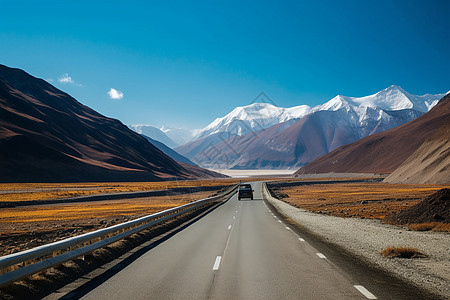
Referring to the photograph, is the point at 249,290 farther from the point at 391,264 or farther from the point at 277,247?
the point at 277,247

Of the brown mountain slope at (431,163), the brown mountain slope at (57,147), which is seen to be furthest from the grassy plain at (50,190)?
the brown mountain slope at (431,163)

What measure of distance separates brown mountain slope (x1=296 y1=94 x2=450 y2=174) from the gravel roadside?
15460 cm

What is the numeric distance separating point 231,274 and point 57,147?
136028 millimetres

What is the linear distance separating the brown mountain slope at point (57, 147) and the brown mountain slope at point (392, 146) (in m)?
91.5

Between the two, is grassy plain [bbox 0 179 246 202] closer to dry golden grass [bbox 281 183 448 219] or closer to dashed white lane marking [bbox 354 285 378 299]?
dry golden grass [bbox 281 183 448 219]

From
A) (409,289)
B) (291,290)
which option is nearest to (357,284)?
(409,289)

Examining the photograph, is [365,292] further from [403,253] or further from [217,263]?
[403,253]

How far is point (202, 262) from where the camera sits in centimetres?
989

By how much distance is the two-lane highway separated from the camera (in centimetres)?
685

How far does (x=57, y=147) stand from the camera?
428ft

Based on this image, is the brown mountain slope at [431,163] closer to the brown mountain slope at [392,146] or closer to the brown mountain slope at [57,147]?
the brown mountain slope at [392,146]

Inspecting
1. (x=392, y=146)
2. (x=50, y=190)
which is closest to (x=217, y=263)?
(x=50, y=190)

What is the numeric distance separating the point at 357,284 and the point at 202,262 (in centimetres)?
417

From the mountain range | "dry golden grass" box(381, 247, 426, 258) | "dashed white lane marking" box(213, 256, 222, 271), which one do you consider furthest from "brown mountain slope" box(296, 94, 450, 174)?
"dashed white lane marking" box(213, 256, 222, 271)
